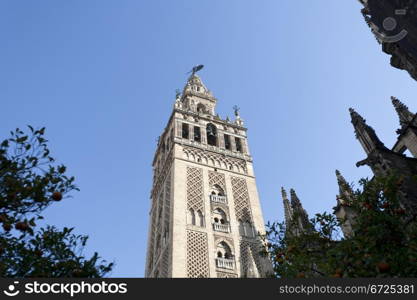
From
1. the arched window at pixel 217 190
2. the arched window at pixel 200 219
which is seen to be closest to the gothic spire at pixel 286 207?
the arched window at pixel 217 190

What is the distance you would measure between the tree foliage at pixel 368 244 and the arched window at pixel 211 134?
23.4m

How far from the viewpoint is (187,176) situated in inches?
1105

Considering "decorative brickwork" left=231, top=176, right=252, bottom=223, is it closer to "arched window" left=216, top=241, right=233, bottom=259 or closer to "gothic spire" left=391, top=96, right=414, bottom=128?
"arched window" left=216, top=241, right=233, bottom=259

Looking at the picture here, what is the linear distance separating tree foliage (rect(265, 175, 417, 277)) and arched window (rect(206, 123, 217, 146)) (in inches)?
922

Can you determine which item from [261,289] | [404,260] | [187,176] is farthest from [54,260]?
[187,176]

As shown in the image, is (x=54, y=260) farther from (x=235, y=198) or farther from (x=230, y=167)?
(x=230, y=167)

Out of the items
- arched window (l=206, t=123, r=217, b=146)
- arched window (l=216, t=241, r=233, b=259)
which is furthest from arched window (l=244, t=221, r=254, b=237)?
arched window (l=206, t=123, r=217, b=146)

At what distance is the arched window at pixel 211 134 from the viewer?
1330 inches

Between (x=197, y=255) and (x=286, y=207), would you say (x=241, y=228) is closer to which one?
(x=286, y=207)

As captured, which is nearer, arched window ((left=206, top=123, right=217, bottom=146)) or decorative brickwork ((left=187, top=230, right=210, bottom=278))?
decorative brickwork ((left=187, top=230, right=210, bottom=278))

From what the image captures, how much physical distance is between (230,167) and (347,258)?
75.7ft

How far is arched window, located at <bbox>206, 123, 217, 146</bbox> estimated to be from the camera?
1330 inches

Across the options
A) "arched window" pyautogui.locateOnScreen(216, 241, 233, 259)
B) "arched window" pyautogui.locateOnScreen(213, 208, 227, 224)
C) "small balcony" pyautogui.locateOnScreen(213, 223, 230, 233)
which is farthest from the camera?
"arched window" pyautogui.locateOnScreen(213, 208, 227, 224)

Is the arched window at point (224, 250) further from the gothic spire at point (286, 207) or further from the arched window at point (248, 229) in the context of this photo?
the gothic spire at point (286, 207)
